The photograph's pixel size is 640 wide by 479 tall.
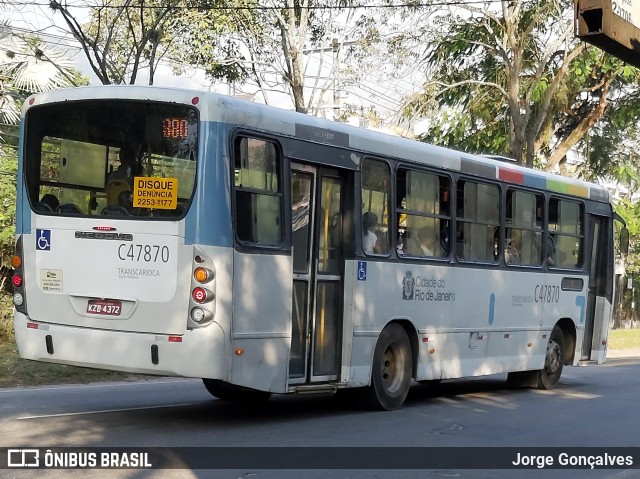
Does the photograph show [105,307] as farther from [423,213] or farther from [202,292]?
[423,213]

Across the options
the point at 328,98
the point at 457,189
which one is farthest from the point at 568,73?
the point at 457,189

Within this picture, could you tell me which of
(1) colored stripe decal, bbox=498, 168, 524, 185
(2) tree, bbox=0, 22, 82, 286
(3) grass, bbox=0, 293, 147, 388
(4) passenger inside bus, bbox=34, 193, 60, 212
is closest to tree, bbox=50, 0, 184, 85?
(2) tree, bbox=0, 22, 82, 286

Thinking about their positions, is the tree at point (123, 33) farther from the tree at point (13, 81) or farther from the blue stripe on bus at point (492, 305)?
the blue stripe on bus at point (492, 305)

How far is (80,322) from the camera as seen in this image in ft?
33.1

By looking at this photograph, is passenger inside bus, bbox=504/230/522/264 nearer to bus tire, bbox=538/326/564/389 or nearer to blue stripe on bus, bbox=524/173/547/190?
blue stripe on bus, bbox=524/173/547/190

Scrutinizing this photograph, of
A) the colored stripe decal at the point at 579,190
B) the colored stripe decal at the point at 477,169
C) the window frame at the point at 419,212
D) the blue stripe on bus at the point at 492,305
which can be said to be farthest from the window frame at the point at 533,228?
the window frame at the point at 419,212

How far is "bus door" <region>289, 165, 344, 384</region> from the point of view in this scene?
10984 mm

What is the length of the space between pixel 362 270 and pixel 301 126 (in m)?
1.82

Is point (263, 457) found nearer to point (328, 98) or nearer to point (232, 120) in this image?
point (232, 120)

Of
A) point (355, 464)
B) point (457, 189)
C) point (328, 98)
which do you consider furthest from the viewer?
point (328, 98)

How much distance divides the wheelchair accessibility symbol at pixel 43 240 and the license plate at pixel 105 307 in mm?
749

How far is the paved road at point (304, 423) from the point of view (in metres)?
9.05

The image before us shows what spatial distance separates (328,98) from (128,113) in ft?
70.2

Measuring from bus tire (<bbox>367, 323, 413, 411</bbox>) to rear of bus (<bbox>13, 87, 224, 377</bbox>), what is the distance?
297 centimetres
